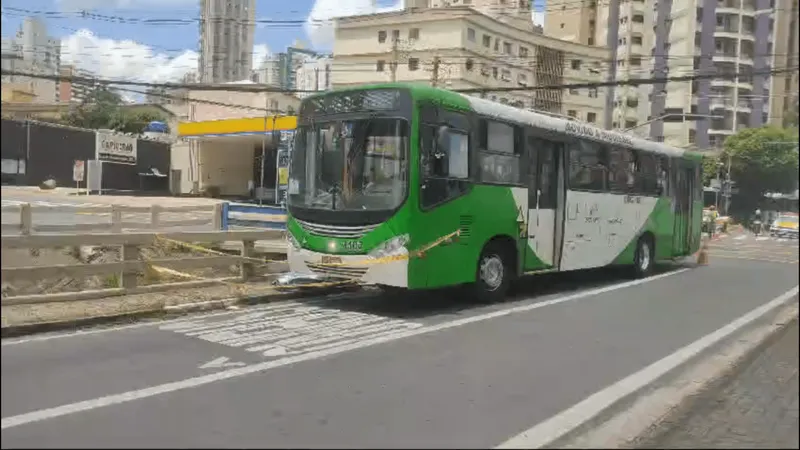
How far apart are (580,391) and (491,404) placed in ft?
3.29

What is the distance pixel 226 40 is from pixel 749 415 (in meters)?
6.20

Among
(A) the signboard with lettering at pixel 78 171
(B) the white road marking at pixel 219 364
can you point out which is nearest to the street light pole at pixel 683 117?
(B) the white road marking at pixel 219 364

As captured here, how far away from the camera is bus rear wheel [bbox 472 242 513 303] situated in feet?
33.4

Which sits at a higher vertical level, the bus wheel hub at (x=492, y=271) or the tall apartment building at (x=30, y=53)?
the tall apartment building at (x=30, y=53)

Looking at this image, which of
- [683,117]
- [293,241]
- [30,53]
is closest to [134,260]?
[293,241]

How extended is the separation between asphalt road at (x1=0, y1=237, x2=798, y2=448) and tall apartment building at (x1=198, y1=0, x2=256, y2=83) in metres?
3.11

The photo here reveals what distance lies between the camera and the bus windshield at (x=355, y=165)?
8875 mm

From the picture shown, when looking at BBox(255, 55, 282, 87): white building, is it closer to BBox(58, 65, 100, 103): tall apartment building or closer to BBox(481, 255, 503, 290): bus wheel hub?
BBox(58, 65, 100, 103): tall apartment building

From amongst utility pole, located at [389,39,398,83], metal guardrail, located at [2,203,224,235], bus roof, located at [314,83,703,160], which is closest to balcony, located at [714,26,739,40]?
bus roof, located at [314,83,703,160]

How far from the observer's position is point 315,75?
13.2 metres

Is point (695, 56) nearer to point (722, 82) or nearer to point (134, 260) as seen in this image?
point (722, 82)

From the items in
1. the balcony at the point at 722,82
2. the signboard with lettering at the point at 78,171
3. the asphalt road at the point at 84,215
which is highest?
the balcony at the point at 722,82

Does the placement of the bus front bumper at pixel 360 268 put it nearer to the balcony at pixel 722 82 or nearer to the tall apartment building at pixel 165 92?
the tall apartment building at pixel 165 92

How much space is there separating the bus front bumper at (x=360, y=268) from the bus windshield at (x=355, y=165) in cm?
65
